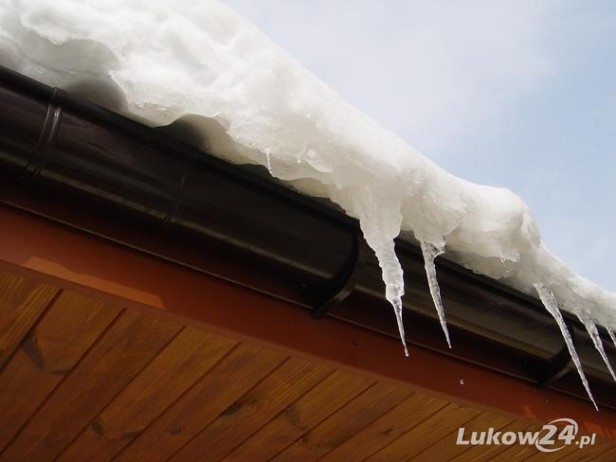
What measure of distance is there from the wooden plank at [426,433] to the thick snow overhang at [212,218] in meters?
0.26

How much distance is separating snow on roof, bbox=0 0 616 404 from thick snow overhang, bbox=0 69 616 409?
0.05 m

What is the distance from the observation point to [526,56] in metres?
4.63

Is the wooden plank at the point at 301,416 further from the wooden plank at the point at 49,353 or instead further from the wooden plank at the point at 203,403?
the wooden plank at the point at 49,353

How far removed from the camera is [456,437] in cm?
192

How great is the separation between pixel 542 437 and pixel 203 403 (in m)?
1.01

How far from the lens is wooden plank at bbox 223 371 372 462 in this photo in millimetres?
1645

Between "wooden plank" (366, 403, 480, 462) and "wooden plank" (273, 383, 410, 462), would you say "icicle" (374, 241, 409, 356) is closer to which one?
"wooden plank" (273, 383, 410, 462)

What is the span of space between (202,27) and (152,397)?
0.86 meters

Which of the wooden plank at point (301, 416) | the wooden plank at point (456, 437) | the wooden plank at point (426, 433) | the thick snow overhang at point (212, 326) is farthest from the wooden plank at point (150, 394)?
the wooden plank at point (456, 437)

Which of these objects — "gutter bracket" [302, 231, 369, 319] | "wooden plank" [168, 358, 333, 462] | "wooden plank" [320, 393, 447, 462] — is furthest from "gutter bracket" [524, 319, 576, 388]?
"gutter bracket" [302, 231, 369, 319]

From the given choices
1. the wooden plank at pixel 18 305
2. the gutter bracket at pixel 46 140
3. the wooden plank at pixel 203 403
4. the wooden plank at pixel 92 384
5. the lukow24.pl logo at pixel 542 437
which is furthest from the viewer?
the lukow24.pl logo at pixel 542 437

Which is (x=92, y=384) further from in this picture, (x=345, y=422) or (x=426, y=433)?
(x=426, y=433)

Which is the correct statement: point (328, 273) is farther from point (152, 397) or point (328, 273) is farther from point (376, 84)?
point (376, 84)

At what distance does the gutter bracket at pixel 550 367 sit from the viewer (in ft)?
5.80
